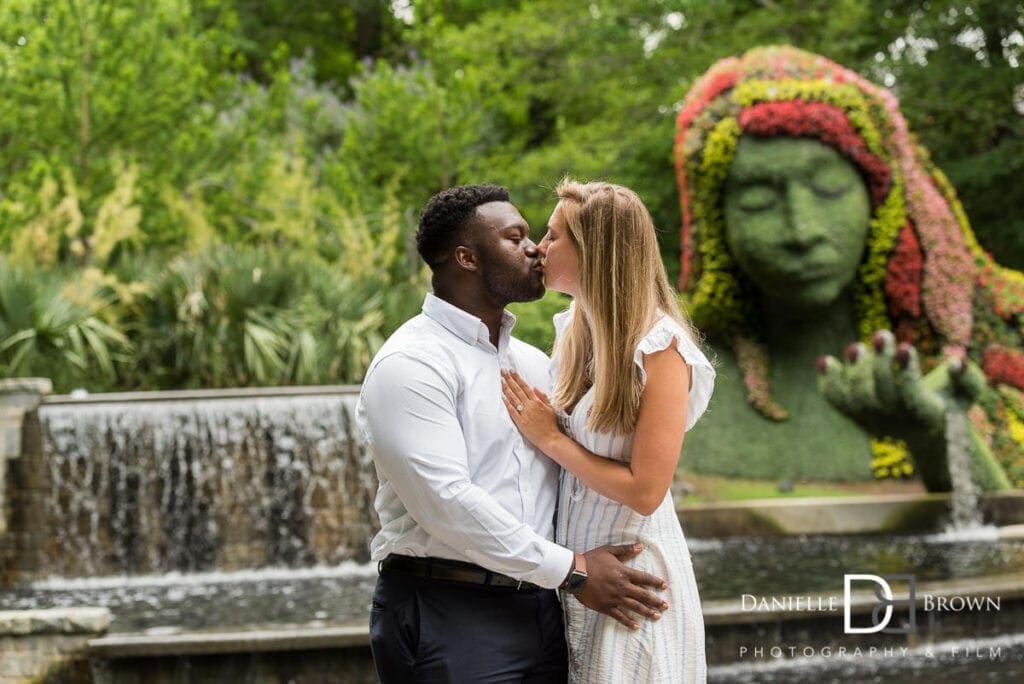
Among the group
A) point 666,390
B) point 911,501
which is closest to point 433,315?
point 666,390

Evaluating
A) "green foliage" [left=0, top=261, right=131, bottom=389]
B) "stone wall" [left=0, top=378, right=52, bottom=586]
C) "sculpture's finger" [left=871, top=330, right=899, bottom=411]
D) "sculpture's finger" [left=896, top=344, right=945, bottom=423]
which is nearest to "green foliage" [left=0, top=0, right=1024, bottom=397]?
"green foliage" [left=0, top=261, right=131, bottom=389]

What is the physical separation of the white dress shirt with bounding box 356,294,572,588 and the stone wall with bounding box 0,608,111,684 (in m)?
3.13

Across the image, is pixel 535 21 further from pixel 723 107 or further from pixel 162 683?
pixel 162 683

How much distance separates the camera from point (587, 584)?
2914mm

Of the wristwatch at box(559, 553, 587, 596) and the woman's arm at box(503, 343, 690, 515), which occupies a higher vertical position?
the woman's arm at box(503, 343, 690, 515)

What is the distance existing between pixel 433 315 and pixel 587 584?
70 cm

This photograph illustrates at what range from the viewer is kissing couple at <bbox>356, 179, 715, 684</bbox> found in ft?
9.32

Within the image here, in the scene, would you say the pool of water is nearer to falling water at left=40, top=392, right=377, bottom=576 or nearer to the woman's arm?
falling water at left=40, top=392, right=377, bottom=576

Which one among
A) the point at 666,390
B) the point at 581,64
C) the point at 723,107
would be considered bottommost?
the point at 666,390

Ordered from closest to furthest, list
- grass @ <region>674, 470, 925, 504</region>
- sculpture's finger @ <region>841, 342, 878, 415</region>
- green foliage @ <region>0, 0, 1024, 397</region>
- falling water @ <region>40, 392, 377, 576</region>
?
sculpture's finger @ <region>841, 342, 878, 415</region> < falling water @ <region>40, 392, 377, 576</region> < grass @ <region>674, 470, 925, 504</region> < green foliage @ <region>0, 0, 1024, 397</region>

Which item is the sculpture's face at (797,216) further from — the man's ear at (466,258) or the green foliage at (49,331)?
the man's ear at (466,258)

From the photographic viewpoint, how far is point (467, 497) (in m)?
2.79

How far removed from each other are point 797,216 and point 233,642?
21.1 feet

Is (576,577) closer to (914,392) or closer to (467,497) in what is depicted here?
(467,497)
